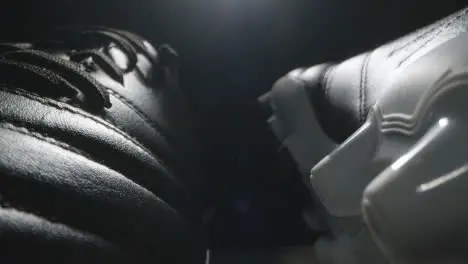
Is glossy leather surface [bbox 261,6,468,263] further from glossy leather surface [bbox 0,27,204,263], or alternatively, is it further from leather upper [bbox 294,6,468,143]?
glossy leather surface [bbox 0,27,204,263]

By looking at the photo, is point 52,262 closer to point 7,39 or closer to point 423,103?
point 423,103

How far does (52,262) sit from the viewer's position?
0.30 meters

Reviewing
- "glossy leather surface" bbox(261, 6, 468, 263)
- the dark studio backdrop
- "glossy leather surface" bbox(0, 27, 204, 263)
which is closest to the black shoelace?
"glossy leather surface" bbox(0, 27, 204, 263)

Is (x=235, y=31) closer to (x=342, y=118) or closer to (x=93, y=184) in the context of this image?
(x=342, y=118)

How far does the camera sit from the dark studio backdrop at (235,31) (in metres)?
0.86

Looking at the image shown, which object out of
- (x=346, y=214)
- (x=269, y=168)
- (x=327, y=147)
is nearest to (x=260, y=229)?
(x=269, y=168)

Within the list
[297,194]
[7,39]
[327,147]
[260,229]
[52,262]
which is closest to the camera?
[52,262]

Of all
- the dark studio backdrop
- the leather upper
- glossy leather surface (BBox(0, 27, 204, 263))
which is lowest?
glossy leather surface (BBox(0, 27, 204, 263))

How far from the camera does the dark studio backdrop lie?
0.86 m

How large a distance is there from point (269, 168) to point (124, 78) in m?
0.23

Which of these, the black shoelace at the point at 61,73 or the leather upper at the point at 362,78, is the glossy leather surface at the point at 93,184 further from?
the leather upper at the point at 362,78

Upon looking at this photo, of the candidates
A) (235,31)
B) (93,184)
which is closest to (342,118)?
(93,184)

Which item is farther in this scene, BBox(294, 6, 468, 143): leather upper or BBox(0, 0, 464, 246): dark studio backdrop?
BBox(0, 0, 464, 246): dark studio backdrop

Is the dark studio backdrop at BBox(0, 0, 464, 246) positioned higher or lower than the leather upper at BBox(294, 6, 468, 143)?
higher
